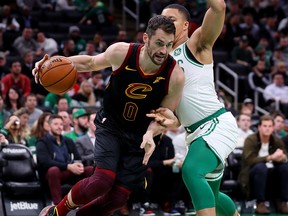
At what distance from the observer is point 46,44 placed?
18344 mm

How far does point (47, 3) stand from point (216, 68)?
4863mm

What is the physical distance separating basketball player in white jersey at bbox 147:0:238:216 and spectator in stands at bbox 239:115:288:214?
500 centimetres

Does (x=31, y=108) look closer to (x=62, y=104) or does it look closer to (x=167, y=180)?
(x=62, y=104)

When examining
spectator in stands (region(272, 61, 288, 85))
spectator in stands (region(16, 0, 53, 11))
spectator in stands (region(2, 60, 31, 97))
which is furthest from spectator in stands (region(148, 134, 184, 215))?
spectator in stands (region(16, 0, 53, 11))

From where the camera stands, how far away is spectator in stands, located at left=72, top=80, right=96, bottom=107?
1573cm

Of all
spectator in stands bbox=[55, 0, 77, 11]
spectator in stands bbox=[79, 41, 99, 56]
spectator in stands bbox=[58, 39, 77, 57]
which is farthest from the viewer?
spectator in stands bbox=[55, 0, 77, 11]

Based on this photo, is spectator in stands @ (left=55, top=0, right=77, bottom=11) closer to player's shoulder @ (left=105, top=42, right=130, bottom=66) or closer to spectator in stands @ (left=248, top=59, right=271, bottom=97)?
spectator in stands @ (left=248, top=59, right=271, bottom=97)

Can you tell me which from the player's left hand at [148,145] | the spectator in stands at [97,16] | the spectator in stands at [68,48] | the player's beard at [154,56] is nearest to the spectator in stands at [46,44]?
the spectator in stands at [68,48]

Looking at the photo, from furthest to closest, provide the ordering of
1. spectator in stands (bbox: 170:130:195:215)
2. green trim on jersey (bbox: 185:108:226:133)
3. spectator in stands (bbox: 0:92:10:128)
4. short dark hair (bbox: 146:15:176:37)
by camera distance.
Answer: spectator in stands (bbox: 0:92:10:128) < spectator in stands (bbox: 170:130:195:215) < green trim on jersey (bbox: 185:108:226:133) < short dark hair (bbox: 146:15:176:37)

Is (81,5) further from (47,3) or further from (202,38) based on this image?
(202,38)

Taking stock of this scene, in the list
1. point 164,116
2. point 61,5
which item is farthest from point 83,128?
point 61,5

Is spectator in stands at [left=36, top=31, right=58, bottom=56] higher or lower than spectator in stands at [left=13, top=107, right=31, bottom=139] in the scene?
higher

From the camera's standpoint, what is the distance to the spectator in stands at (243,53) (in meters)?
20.3

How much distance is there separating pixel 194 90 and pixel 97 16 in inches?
513
